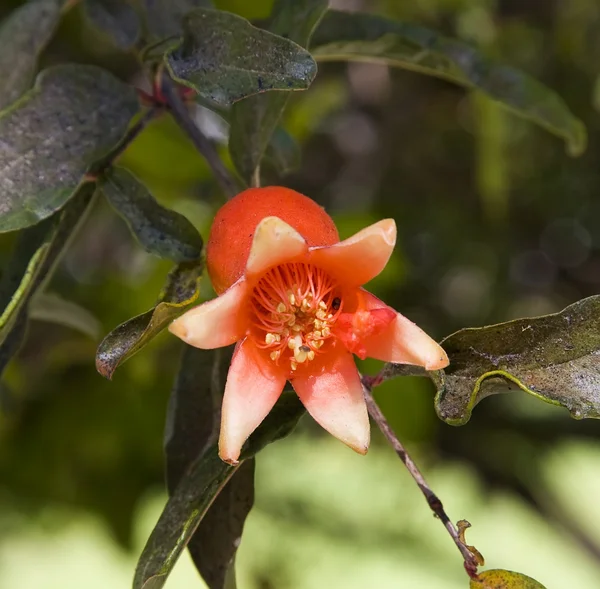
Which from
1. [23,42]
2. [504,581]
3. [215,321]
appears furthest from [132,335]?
[23,42]

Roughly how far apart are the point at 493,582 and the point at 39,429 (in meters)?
1.04

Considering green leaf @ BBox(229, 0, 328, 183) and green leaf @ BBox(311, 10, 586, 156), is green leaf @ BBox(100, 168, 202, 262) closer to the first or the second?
green leaf @ BBox(229, 0, 328, 183)

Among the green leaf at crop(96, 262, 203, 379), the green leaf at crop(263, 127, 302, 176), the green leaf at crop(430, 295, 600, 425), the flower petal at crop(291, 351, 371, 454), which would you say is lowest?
the green leaf at crop(263, 127, 302, 176)

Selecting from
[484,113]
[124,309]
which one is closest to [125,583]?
[124,309]

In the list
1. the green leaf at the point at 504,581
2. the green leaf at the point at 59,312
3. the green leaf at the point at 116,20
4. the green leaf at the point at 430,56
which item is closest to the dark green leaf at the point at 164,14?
the green leaf at the point at 116,20

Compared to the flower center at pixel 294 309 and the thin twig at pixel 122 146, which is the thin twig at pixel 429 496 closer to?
the flower center at pixel 294 309

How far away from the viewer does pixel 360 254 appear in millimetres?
405

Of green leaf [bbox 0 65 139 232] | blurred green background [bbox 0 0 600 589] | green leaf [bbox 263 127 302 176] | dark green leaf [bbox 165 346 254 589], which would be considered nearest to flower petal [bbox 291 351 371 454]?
dark green leaf [bbox 165 346 254 589]

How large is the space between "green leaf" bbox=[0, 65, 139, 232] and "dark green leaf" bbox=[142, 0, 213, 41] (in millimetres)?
149

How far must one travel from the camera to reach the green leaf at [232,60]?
44 cm

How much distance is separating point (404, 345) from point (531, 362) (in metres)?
0.08

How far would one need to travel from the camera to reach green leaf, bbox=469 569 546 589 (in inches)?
16.4

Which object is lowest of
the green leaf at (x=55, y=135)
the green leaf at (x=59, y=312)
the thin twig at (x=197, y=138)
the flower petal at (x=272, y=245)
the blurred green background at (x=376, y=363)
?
the blurred green background at (x=376, y=363)

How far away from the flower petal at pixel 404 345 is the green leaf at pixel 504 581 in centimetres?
13
